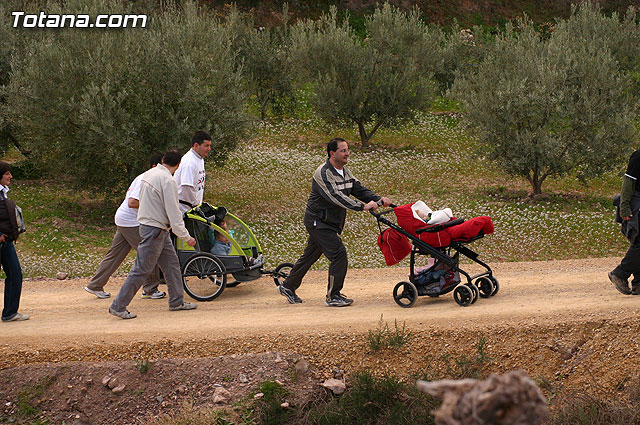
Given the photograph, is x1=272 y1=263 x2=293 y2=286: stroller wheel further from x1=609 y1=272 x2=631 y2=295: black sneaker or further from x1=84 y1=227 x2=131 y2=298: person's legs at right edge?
x1=609 y1=272 x2=631 y2=295: black sneaker

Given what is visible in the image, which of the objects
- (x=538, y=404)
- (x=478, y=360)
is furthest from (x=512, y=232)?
(x=538, y=404)

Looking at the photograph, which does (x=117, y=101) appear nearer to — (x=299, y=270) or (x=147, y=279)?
(x=147, y=279)

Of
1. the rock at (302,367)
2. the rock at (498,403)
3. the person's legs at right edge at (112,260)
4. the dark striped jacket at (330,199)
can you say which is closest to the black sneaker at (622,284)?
the dark striped jacket at (330,199)

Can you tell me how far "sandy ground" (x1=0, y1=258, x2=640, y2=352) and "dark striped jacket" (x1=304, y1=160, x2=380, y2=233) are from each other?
136 cm

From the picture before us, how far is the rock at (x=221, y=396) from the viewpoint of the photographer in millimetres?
8766

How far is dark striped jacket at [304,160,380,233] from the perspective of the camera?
9.91 m

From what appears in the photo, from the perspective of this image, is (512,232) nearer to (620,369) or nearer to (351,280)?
(351,280)

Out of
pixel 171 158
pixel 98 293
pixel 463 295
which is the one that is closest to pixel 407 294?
pixel 463 295

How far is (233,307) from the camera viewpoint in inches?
425

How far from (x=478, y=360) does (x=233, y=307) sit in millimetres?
3923

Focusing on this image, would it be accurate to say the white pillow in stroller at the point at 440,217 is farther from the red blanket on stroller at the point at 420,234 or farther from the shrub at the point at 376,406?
the shrub at the point at 376,406

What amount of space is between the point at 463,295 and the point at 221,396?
12.3 feet

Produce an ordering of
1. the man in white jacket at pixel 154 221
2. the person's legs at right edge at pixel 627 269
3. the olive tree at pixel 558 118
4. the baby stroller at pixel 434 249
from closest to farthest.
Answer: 1. the person's legs at right edge at pixel 627 269
2. the baby stroller at pixel 434 249
3. the man in white jacket at pixel 154 221
4. the olive tree at pixel 558 118

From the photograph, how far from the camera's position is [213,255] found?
10.9 metres
